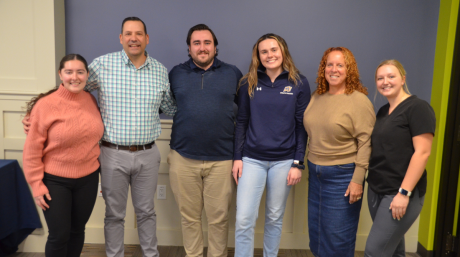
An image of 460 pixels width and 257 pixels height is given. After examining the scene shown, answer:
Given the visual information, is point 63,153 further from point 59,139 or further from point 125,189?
point 125,189

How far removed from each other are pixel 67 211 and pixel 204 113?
0.95 m

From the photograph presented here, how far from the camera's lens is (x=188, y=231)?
2.14 metres

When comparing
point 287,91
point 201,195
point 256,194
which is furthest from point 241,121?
point 201,195

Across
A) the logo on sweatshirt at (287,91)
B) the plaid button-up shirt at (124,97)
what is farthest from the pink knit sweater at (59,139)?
the logo on sweatshirt at (287,91)

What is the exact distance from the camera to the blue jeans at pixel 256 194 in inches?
76.3

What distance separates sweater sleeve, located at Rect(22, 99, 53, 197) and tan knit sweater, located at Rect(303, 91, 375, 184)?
57.0 inches

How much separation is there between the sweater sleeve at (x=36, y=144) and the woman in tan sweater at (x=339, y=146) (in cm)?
144

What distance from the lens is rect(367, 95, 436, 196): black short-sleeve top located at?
150cm

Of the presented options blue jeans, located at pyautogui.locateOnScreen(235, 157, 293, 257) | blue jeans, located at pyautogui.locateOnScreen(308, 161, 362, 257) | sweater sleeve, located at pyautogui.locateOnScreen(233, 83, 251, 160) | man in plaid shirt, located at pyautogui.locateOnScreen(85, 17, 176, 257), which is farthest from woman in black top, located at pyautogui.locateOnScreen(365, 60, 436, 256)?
man in plaid shirt, located at pyautogui.locateOnScreen(85, 17, 176, 257)

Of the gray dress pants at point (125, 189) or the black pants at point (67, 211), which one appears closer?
the black pants at point (67, 211)

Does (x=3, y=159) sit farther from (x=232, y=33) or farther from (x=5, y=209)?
(x=232, y=33)

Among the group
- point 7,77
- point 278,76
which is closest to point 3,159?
point 7,77

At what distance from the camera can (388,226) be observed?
5.14ft

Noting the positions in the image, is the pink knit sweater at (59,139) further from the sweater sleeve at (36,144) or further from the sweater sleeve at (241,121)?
the sweater sleeve at (241,121)
